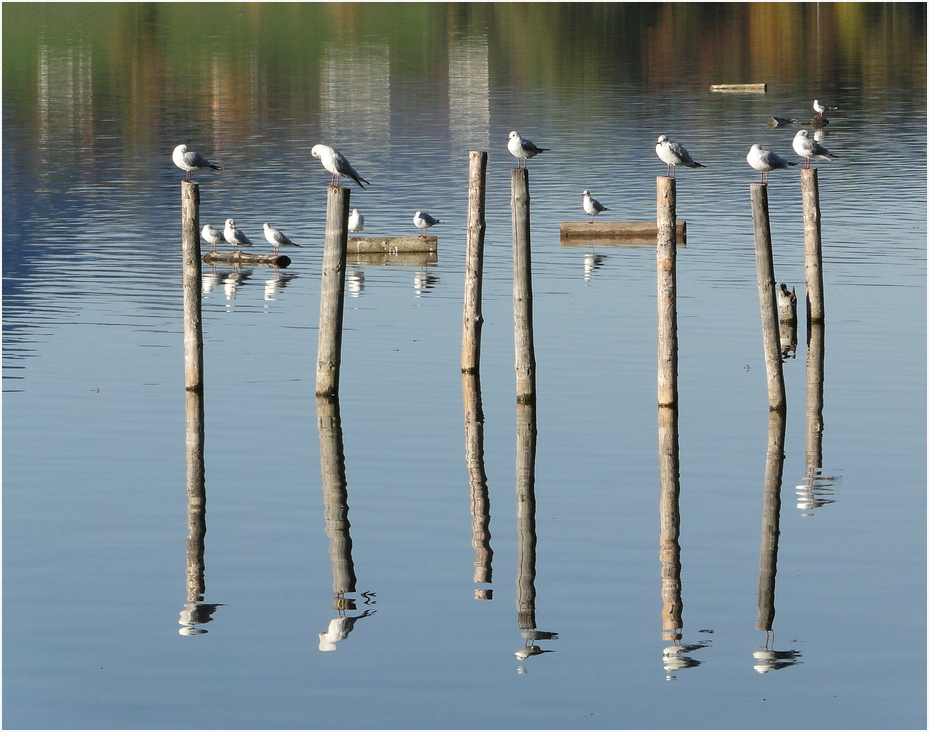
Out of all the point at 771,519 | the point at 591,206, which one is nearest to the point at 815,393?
the point at 771,519

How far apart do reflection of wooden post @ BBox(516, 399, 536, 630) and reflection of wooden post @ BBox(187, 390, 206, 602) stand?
3029 mm

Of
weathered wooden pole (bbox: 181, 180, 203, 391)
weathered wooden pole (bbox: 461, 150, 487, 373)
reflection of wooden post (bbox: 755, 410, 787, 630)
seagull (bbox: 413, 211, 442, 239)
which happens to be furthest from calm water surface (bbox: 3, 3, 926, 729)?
weathered wooden pole (bbox: 181, 180, 203, 391)

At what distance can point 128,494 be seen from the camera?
19.2 m

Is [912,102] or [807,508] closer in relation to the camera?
[807,508]

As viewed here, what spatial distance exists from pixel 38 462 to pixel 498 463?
18.6 ft

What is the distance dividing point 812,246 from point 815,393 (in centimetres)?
386

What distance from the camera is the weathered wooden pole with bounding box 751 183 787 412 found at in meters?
22.3

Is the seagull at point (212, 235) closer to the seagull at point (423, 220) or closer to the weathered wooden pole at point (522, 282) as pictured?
the seagull at point (423, 220)

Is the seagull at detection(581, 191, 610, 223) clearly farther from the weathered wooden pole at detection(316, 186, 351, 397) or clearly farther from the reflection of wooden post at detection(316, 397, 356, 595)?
the weathered wooden pole at detection(316, 186, 351, 397)

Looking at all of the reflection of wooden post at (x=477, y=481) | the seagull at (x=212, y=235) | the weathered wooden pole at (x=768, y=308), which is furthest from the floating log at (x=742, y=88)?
the reflection of wooden post at (x=477, y=481)

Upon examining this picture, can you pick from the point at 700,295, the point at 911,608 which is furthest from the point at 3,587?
the point at 700,295

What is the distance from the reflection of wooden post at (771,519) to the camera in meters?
15.2

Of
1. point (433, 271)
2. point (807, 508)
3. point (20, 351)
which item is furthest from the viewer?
point (433, 271)

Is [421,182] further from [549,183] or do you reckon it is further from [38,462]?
[38,462]
